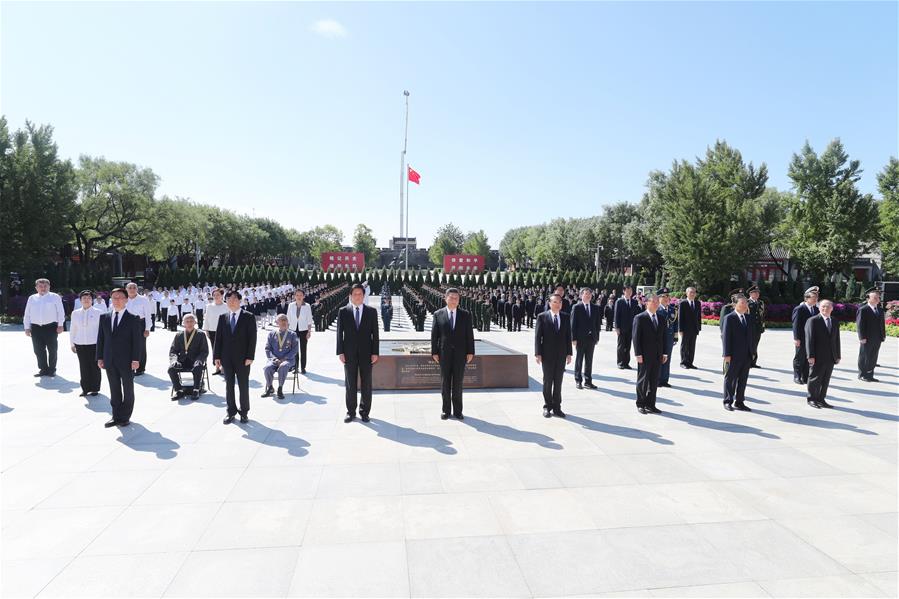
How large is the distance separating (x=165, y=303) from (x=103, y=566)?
18036 mm

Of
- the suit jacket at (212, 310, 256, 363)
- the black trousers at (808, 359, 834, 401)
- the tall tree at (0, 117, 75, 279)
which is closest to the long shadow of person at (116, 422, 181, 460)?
the suit jacket at (212, 310, 256, 363)

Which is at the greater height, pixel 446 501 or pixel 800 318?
pixel 800 318

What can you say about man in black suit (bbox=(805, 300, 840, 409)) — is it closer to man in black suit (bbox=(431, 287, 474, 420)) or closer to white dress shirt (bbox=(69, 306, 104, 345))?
man in black suit (bbox=(431, 287, 474, 420))

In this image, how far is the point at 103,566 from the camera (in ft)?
11.3

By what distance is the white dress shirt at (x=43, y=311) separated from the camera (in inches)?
369

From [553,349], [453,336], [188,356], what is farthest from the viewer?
[188,356]

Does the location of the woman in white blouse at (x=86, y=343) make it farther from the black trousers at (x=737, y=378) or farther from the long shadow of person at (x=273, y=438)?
the black trousers at (x=737, y=378)

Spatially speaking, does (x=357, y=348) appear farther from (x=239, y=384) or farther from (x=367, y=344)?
(x=239, y=384)

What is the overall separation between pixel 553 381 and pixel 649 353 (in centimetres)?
149

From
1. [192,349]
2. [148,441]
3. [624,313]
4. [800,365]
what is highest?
[624,313]

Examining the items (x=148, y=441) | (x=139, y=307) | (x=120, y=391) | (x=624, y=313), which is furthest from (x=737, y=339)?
(x=139, y=307)

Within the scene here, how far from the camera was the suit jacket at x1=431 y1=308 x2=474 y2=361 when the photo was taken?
7.11m

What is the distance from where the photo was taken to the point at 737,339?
7.59 metres

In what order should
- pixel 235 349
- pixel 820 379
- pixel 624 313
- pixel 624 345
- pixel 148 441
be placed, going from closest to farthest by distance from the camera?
pixel 148 441, pixel 235 349, pixel 820 379, pixel 624 313, pixel 624 345
